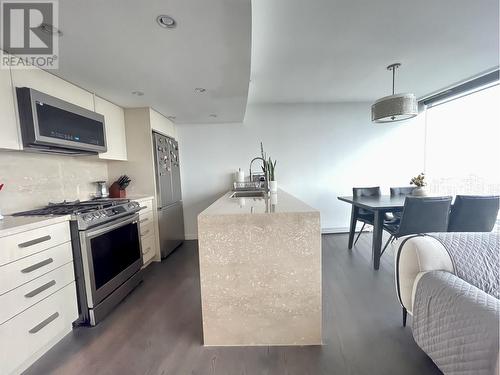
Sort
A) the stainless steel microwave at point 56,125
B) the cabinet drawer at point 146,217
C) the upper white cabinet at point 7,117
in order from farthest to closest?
the cabinet drawer at point 146,217 → the stainless steel microwave at point 56,125 → the upper white cabinet at point 7,117

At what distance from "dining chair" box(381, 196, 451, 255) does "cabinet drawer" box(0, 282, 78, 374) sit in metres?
3.02

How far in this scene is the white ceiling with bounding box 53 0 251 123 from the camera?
118cm

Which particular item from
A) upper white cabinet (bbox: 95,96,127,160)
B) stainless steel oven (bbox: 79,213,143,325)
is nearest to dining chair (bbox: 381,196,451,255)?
stainless steel oven (bbox: 79,213,143,325)

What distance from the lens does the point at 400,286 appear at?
4.53ft

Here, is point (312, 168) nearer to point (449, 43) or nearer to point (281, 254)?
point (449, 43)

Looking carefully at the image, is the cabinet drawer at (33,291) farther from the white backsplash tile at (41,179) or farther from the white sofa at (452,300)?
the white sofa at (452,300)

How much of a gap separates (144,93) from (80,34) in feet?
3.37

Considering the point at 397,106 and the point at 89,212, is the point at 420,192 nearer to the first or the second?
the point at 397,106

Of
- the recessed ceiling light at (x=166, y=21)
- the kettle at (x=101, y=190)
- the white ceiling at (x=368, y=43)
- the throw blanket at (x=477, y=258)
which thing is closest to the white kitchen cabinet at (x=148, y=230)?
the kettle at (x=101, y=190)

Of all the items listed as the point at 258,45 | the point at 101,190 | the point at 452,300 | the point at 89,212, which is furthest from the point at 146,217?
the point at 452,300

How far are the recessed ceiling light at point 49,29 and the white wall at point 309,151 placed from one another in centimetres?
251

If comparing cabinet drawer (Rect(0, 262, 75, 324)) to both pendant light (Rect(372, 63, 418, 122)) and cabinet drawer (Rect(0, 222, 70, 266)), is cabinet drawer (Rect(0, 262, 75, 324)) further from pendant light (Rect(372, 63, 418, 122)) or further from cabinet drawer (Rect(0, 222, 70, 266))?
pendant light (Rect(372, 63, 418, 122))

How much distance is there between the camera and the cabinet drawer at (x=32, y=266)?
121 centimetres

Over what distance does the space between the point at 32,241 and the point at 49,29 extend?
1295 mm
